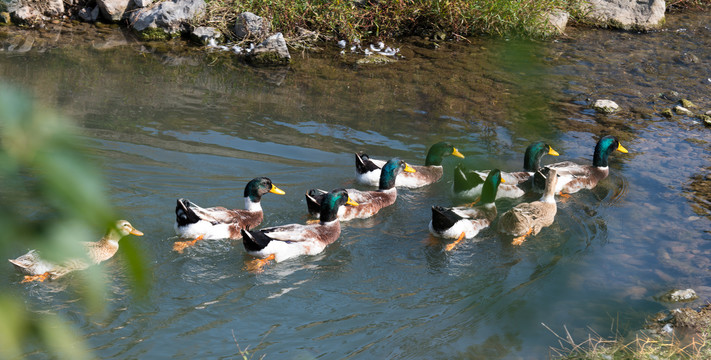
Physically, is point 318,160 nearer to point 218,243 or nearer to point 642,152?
point 218,243

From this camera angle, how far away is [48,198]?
35.1 inches

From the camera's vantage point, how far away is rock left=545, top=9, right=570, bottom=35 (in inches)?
606

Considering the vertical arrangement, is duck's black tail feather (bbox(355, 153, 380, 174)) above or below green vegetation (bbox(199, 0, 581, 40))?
below

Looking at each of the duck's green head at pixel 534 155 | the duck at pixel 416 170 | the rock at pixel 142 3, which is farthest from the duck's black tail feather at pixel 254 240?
the rock at pixel 142 3

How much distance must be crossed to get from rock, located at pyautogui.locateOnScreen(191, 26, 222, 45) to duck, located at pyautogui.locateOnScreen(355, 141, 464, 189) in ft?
20.0

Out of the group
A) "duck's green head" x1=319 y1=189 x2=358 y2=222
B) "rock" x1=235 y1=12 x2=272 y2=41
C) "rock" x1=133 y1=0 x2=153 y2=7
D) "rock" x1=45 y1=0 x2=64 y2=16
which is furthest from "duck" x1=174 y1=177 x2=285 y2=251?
"rock" x1=45 y1=0 x2=64 y2=16

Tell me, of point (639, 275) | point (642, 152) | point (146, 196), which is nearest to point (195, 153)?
point (146, 196)

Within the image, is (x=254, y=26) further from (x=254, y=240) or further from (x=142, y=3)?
(x=254, y=240)

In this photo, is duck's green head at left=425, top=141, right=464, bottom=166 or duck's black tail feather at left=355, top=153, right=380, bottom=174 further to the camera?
duck's green head at left=425, top=141, right=464, bottom=166

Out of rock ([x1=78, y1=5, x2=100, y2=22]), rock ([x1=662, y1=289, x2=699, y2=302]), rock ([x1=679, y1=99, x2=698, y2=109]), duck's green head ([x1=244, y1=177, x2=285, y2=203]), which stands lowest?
rock ([x1=662, y1=289, x2=699, y2=302])

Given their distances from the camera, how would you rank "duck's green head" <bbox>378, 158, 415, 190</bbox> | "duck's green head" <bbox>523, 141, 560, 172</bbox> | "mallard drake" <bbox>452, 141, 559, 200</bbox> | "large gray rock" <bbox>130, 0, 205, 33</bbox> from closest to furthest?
1. "duck's green head" <bbox>378, 158, 415, 190</bbox>
2. "mallard drake" <bbox>452, 141, 559, 200</bbox>
3. "duck's green head" <bbox>523, 141, 560, 172</bbox>
4. "large gray rock" <bbox>130, 0, 205, 33</bbox>

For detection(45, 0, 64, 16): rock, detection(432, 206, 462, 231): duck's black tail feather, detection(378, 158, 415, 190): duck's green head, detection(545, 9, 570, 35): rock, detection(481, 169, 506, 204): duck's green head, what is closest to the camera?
detection(432, 206, 462, 231): duck's black tail feather

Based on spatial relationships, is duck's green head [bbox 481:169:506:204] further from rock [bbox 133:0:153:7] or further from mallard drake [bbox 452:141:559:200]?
rock [bbox 133:0:153:7]

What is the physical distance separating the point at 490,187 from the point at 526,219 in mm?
830
